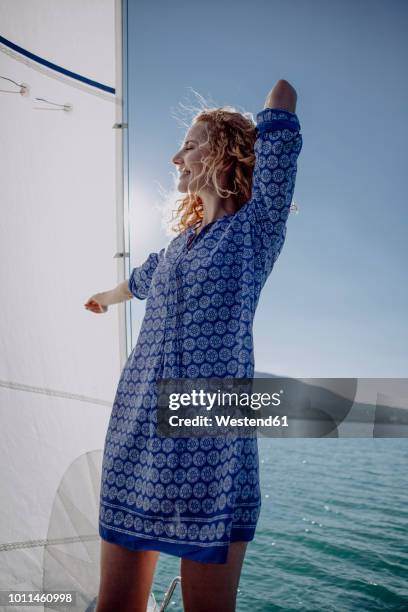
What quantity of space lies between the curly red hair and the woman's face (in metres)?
0.02

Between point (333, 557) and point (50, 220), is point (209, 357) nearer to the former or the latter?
point (50, 220)

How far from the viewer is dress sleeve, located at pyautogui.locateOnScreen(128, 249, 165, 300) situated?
129cm

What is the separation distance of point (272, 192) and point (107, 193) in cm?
142

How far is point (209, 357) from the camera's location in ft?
2.99

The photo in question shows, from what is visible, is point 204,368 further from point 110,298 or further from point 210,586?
point 110,298

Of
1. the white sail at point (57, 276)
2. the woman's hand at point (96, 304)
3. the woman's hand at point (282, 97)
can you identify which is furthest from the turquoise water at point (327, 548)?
the woman's hand at point (282, 97)

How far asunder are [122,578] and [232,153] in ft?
3.00

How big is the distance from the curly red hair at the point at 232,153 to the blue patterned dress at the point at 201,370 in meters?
0.10

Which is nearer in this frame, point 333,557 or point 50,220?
point 50,220

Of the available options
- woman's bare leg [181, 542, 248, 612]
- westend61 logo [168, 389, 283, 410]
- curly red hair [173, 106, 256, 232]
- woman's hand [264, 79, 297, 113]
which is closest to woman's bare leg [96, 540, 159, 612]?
woman's bare leg [181, 542, 248, 612]

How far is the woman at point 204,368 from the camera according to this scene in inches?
32.2

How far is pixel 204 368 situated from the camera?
0.91m

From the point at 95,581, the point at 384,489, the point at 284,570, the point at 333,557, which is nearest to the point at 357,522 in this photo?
the point at 333,557

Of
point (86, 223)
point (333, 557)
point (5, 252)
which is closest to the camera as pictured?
point (5, 252)
